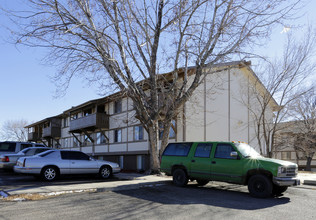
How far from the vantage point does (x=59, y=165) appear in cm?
1366

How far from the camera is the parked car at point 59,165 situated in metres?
13.1

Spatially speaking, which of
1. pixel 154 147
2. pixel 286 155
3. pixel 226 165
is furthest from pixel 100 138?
pixel 286 155

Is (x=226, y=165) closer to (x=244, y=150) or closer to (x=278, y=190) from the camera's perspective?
(x=244, y=150)

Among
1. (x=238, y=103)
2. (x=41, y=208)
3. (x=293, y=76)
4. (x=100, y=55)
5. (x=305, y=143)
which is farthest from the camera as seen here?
(x=305, y=143)

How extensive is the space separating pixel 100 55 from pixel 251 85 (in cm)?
1378

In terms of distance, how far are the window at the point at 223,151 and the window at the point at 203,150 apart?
348 millimetres

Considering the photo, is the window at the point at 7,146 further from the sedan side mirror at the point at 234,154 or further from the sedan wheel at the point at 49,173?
the sedan side mirror at the point at 234,154

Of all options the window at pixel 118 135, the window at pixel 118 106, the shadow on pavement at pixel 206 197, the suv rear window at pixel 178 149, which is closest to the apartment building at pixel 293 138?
the window at pixel 118 135

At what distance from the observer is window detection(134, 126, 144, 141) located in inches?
970

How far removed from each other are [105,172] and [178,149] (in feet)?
14.5

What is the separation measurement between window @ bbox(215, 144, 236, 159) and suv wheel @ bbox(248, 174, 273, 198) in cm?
113

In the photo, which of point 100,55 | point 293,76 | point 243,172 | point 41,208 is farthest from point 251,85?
point 41,208

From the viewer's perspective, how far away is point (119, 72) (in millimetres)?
15359

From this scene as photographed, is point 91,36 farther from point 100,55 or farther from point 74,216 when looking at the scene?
point 74,216
